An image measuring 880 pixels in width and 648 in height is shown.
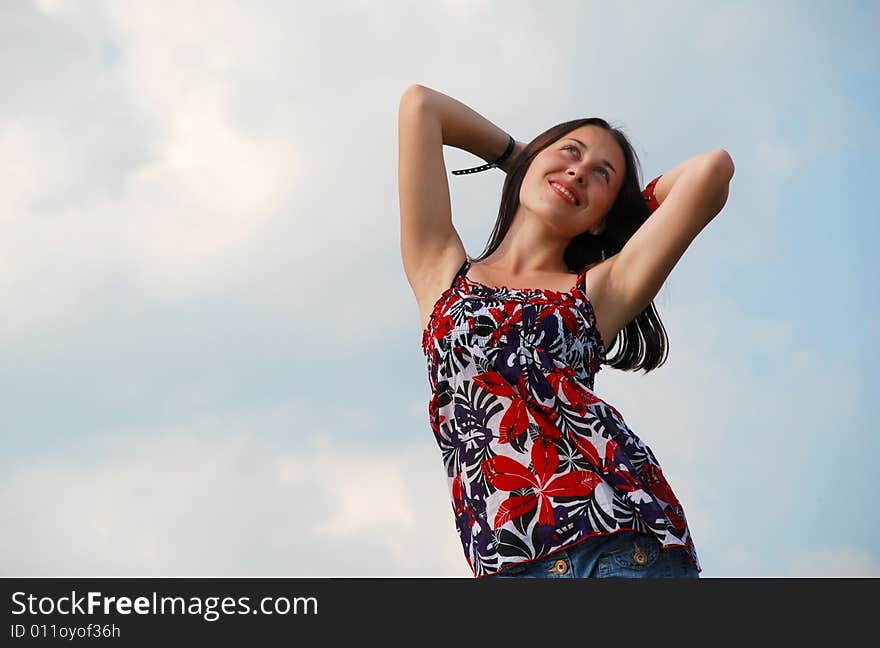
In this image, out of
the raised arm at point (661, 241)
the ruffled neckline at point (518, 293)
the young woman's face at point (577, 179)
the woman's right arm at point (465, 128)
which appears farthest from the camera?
the woman's right arm at point (465, 128)

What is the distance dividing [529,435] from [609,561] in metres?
0.38

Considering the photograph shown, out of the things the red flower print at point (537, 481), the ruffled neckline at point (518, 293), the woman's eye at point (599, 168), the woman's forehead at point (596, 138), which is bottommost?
the red flower print at point (537, 481)

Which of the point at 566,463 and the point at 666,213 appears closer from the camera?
the point at 566,463

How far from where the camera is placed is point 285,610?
2.55 metres

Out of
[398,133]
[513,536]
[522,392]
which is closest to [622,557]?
[513,536]

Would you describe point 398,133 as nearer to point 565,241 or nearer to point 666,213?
point 565,241

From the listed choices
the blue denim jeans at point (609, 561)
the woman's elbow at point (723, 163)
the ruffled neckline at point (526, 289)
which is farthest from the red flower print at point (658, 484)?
the woman's elbow at point (723, 163)

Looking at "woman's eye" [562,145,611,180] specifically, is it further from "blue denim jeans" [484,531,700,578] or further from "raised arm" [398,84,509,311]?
"blue denim jeans" [484,531,700,578]

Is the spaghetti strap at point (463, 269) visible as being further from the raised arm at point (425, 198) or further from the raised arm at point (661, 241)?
the raised arm at point (661, 241)

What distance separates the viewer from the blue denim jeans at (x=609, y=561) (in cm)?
275

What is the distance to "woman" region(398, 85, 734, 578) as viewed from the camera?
2814 mm

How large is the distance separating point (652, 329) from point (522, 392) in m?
0.79

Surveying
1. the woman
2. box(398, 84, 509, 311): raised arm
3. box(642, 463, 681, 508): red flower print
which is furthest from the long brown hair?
box(642, 463, 681, 508): red flower print

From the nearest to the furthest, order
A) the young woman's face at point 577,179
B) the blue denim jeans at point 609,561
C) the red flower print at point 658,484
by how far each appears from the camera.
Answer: the blue denim jeans at point 609,561 < the red flower print at point 658,484 < the young woman's face at point 577,179
